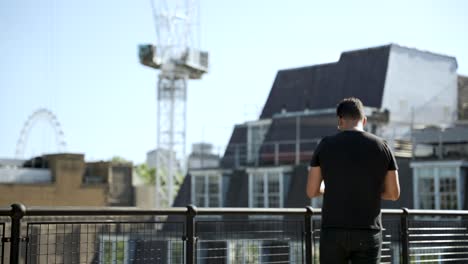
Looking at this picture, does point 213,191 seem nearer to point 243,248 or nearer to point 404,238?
point 404,238

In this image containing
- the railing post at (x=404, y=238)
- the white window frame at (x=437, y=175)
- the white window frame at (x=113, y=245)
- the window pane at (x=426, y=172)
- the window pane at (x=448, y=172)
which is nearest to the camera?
the white window frame at (x=113, y=245)

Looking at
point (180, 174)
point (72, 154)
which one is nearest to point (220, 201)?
point (72, 154)

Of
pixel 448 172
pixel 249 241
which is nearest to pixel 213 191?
pixel 448 172

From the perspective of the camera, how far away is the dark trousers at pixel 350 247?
548 cm

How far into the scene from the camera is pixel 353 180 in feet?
18.2

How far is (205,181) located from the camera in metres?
49.1

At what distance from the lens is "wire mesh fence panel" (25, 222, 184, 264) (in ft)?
22.0

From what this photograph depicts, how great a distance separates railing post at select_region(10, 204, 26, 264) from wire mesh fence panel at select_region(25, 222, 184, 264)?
0.16 m

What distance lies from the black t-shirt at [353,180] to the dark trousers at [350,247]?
0.05 meters

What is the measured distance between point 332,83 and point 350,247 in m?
46.5

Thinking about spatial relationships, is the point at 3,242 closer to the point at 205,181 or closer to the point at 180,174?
the point at 205,181

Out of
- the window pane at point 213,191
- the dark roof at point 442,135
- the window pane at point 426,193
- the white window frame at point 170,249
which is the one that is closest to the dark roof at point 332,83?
the dark roof at point 442,135

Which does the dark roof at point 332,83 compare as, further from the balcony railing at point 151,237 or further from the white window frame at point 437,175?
the balcony railing at point 151,237

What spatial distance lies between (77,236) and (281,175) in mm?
38303
